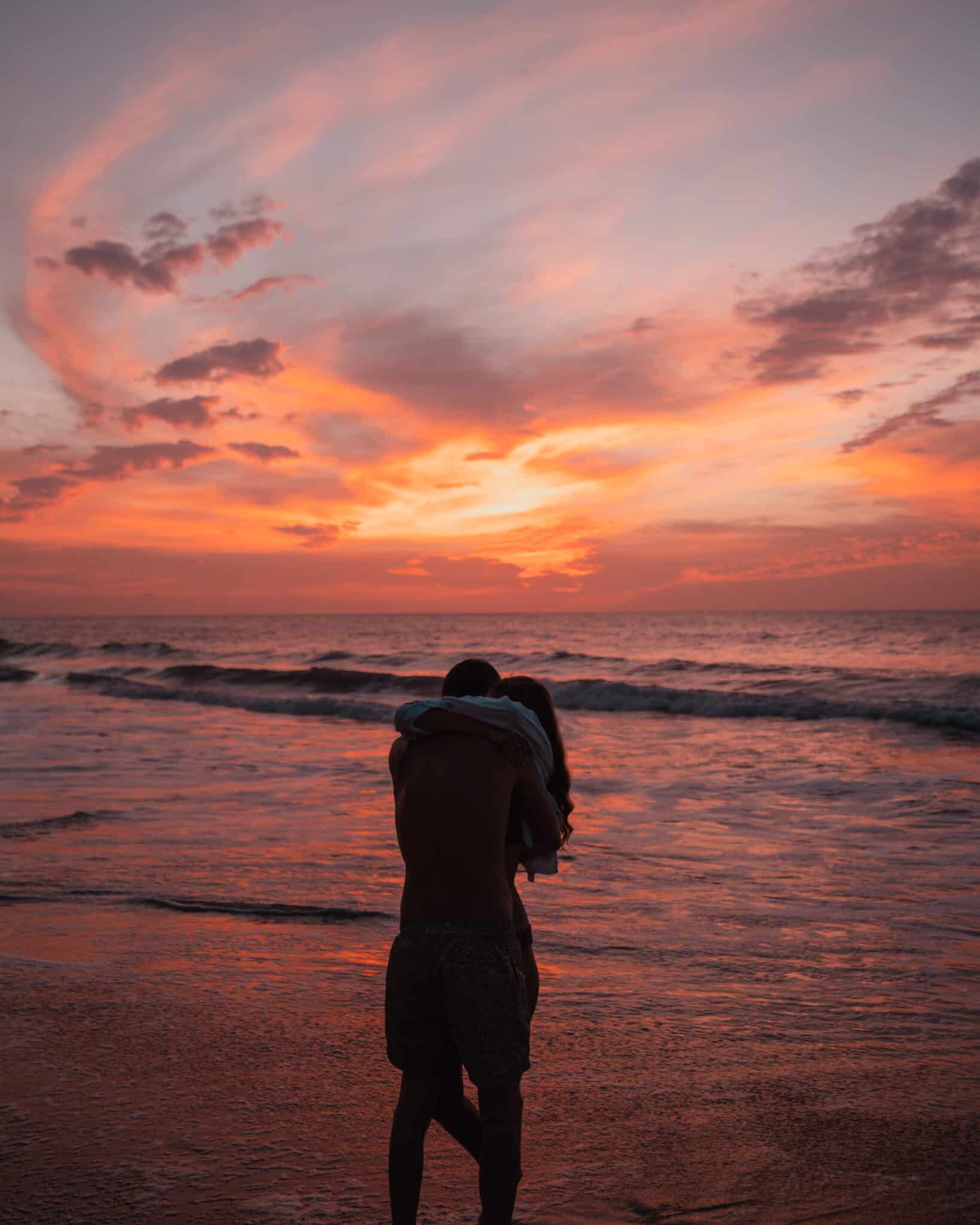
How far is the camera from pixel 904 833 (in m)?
10.0

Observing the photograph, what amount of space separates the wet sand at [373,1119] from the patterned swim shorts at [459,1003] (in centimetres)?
71

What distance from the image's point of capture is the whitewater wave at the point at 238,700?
2661 cm

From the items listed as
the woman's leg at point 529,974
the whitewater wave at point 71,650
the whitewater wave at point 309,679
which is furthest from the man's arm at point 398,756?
the whitewater wave at point 71,650

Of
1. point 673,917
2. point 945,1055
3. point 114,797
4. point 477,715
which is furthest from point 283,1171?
point 114,797

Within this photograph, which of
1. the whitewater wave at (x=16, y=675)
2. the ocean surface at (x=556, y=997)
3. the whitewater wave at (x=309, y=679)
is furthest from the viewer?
the whitewater wave at (x=16, y=675)

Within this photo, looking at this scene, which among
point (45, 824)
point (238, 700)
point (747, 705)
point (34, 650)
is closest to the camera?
point (45, 824)

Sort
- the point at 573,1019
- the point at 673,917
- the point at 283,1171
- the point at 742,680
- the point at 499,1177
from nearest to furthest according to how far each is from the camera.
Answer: the point at 499,1177 → the point at 283,1171 → the point at 573,1019 → the point at 673,917 → the point at 742,680

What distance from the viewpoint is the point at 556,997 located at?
542 cm

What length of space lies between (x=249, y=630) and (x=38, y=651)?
42.6 m

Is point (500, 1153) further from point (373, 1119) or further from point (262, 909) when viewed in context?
point (262, 909)

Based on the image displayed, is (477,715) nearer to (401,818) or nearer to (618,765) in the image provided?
(401,818)

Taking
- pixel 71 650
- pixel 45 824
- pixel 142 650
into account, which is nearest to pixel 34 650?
pixel 71 650

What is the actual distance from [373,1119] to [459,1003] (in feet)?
4.51

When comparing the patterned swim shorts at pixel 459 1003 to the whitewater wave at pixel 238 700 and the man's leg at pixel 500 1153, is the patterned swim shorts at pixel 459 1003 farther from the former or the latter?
the whitewater wave at pixel 238 700
